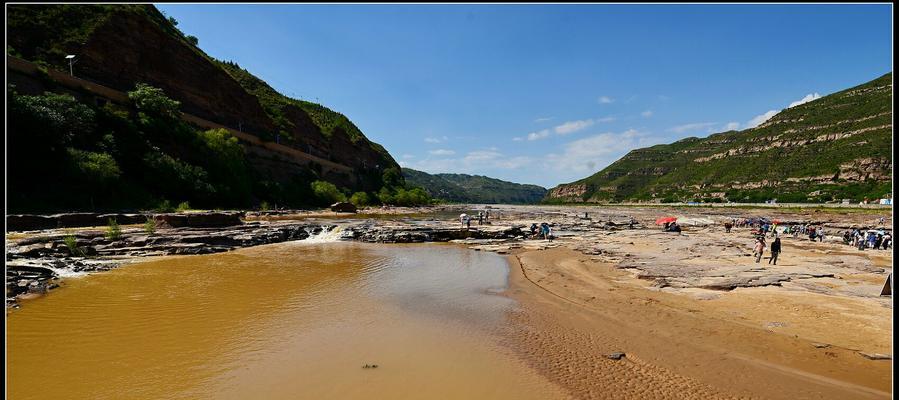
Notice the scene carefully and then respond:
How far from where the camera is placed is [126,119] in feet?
140

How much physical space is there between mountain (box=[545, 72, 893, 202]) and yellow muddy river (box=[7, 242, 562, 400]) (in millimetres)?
83353

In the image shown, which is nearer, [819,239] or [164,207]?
[819,239]

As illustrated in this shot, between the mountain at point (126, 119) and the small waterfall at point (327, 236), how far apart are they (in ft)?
63.0

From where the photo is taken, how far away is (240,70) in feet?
340

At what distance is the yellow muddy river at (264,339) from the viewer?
6051 mm

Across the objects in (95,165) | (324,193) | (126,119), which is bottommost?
(324,193)

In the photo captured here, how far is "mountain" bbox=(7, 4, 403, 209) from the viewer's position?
29.9 m

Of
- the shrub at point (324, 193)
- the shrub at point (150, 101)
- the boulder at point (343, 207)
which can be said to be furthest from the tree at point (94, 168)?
the shrub at point (324, 193)

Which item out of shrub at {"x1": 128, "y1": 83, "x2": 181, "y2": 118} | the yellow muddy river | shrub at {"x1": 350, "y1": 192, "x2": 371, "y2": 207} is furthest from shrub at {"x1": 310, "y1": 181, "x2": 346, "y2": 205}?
the yellow muddy river

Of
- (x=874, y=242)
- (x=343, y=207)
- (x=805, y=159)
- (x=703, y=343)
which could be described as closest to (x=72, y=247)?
(x=703, y=343)

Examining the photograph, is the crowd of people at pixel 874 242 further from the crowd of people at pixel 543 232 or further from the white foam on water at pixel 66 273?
the white foam on water at pixel 66 273

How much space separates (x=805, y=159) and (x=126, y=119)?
14293cm

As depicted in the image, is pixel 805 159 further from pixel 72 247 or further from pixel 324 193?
pixel 72 247

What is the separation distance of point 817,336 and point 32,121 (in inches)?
1872
